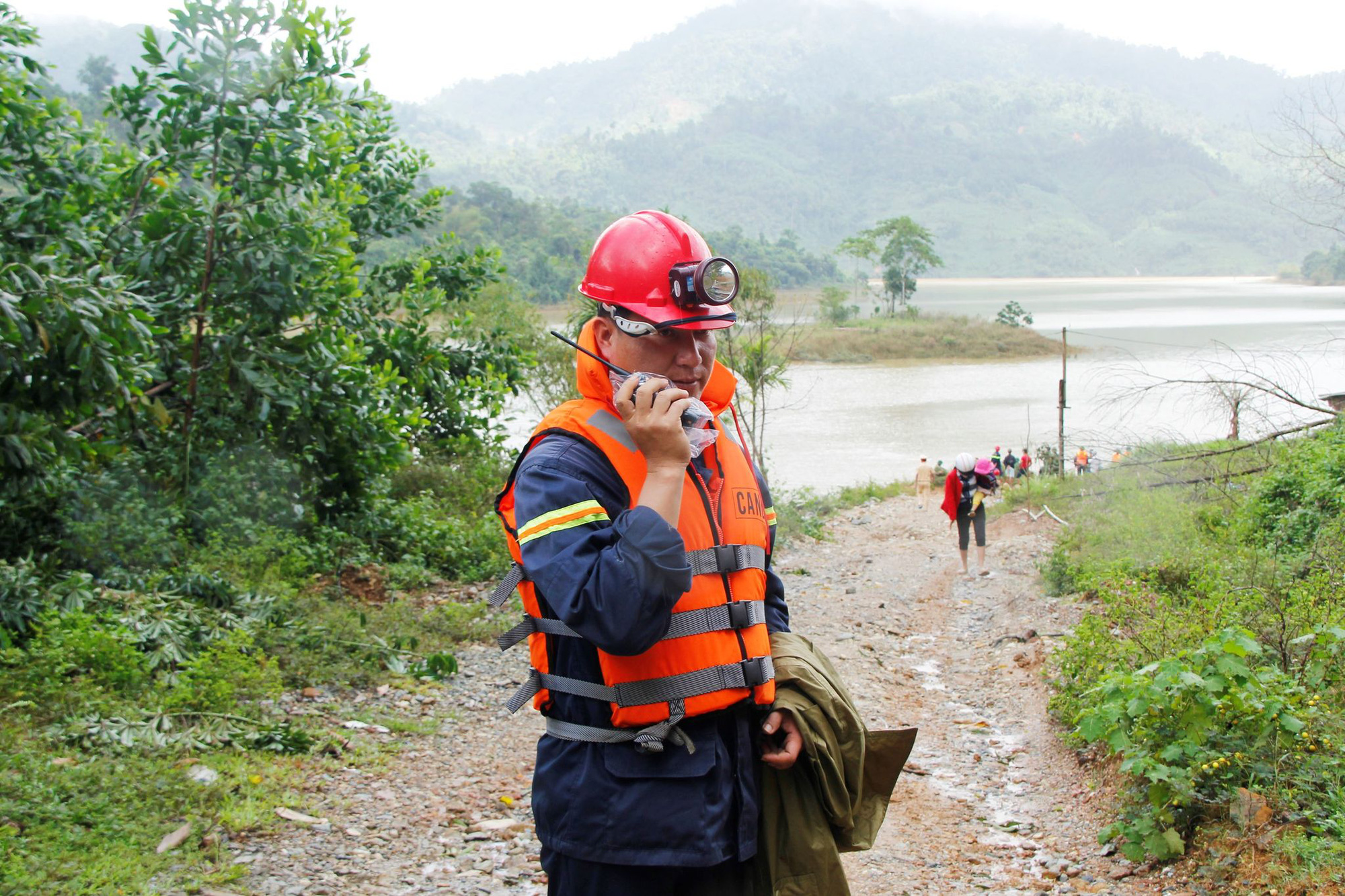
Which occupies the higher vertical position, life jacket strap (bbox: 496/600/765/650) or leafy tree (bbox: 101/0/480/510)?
leafy tree (bbox: 101/0/480/510)

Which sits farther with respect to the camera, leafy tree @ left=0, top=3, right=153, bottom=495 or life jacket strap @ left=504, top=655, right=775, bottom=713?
leafy tree @ left=0, top=3, right=153, bottom=495

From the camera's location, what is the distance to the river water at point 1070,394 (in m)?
10.9

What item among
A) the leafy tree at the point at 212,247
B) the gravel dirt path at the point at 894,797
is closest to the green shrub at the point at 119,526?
the leafy tree at the point at 212,247

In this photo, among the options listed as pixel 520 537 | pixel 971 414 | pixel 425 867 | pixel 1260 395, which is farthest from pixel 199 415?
pixel 971 414

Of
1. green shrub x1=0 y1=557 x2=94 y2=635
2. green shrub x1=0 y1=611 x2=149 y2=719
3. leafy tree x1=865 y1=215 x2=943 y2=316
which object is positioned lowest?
green shrub x1=0 y1=611 x2=149 y2=719

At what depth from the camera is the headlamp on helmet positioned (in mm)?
1914

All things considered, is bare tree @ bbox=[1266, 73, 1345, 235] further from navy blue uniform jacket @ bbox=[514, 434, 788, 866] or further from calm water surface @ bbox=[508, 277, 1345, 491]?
navy blue uniform jacket @ bbox=[514, 434, 788, 866]

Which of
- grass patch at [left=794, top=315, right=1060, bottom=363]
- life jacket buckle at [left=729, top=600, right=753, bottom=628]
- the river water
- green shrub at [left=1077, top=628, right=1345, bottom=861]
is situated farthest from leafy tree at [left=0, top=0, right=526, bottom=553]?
grass patch at [left=794, top=315, right=1060, bottom=363]

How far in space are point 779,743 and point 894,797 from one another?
3238 millimetres

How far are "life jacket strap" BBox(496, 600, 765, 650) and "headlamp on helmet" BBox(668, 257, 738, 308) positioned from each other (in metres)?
0.57

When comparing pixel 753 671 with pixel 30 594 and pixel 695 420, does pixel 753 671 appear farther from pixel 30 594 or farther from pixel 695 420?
pixel 30 594

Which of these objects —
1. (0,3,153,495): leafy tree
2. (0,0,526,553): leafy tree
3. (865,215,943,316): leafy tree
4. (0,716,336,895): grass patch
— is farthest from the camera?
(865,215,943,316): leafy tree

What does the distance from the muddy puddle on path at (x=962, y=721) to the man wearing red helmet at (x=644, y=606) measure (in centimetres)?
245

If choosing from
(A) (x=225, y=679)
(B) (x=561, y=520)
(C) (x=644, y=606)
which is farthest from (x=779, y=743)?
(A) (x=225, y=679)
